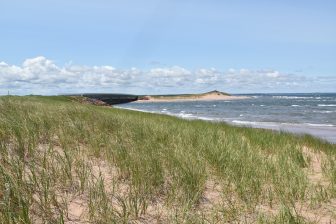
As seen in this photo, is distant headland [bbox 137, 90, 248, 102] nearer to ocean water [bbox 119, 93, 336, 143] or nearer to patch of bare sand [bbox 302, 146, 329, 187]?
ocean water [bbox 119, 93, 336, 143]

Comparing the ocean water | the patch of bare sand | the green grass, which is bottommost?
the ocean water

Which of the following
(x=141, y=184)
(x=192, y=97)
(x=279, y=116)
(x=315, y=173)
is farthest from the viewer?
(x=192, y=97)

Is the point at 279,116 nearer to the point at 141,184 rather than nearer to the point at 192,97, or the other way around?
the point at 141,184

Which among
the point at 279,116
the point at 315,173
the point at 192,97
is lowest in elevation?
the point at 279,116

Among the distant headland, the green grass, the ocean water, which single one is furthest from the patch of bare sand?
the distant headland

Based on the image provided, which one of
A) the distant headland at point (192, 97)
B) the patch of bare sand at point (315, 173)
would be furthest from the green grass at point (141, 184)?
the distant headland at point (192, 97)

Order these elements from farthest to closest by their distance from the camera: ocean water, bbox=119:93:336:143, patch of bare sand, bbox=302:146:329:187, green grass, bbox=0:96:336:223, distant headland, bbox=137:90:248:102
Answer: distant headland, bbox=137:90:248:102, ocean water, bbox=119:93:336:143, patch of bare sand, bbox=302:146:329:187, green grass, bbox=0:96:336:223

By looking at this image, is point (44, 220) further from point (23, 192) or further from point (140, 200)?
point (140, 200)

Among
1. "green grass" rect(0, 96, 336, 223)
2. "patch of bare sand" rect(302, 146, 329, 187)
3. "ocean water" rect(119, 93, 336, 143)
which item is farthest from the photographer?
"ocean water" rect(119, 93, 336, 143)

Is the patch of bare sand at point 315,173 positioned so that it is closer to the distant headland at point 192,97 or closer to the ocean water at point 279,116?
the ocean water at point 279,116

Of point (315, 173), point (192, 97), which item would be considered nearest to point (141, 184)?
point (315, 173)

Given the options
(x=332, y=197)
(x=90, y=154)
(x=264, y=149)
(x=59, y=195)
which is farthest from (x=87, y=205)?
(x=264, y=149)

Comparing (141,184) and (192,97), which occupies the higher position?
(141,184)

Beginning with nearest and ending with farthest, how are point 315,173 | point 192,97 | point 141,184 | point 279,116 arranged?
point 141,184
point 315,173
point 279,116
point 192,97
